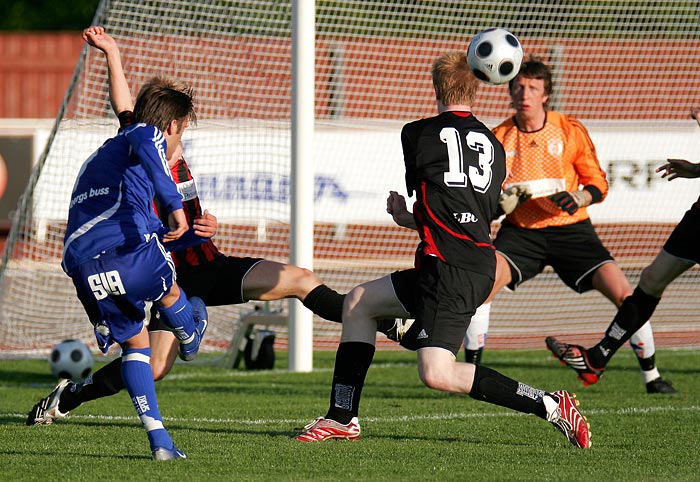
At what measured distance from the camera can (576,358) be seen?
23.2 ft

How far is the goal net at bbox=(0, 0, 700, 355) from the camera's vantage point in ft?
33.2

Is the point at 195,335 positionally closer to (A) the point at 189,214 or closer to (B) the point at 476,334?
(A) the point at 189,214

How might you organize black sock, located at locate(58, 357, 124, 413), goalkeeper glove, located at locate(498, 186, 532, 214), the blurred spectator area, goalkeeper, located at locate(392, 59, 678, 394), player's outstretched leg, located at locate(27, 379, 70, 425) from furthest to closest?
the blurred spectator area → goalkeeper, located at locate(392, 59, 678, 394) → goalkeeper glove, located at locate(498, 186, 532, 214) → player's outstretched leg, located at locate(27, 379, 70, 425) → black sock, located at locate(58, 357, 124, 413)

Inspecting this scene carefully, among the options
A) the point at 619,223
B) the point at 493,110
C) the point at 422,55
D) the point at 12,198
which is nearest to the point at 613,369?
the point at 619,223

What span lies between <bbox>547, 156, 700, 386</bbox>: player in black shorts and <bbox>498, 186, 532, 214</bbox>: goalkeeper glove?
0.88 m

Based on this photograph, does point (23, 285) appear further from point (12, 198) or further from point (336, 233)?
point (12, 198)

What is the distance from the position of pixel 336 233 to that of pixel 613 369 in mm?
4296

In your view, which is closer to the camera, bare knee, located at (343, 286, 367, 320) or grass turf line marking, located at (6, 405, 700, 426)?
bare knee, located at (343, 286, 367, 320)

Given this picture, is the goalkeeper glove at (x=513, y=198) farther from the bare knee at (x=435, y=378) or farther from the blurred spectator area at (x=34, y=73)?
the blurred spectator area at (x=34, y=73)

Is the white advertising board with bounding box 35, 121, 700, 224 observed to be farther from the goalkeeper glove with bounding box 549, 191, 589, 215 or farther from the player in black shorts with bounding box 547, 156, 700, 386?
the player in black shorts with bounding box 547, 156, 700, 386

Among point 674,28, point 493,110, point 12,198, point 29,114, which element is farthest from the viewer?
point 29,114

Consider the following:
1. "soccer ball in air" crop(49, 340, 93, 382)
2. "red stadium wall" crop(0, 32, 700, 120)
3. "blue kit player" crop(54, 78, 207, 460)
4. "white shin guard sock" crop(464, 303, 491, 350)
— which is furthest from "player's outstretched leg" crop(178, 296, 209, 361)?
"red stadium wall" crop(0, 32, 700, 120)

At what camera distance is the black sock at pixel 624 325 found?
7113 millimetres

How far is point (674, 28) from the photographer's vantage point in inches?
458
